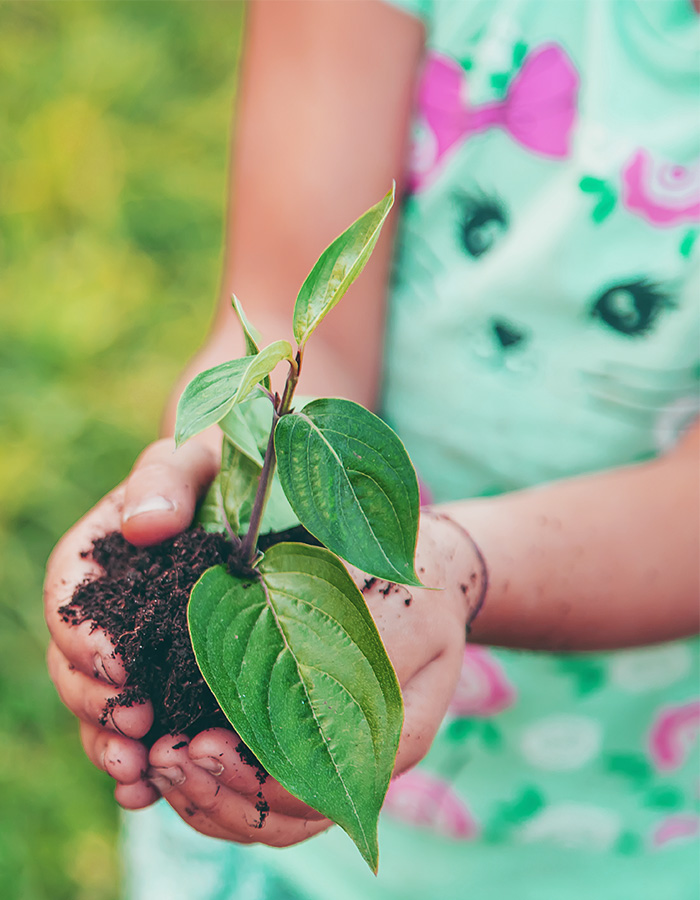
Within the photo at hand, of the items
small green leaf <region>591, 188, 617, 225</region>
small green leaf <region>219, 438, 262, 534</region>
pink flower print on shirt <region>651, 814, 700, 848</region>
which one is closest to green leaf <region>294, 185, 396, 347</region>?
small green leaf <region>219, 438, 262, 534</region>

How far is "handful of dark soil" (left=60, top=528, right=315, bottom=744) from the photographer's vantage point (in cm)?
49

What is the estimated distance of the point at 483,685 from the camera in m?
0.90

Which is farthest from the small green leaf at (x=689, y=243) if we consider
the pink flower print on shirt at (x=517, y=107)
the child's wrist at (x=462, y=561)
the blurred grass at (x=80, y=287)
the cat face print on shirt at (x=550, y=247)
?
the blurred grass at (x=80, y=287)

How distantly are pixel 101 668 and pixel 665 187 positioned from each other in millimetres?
627

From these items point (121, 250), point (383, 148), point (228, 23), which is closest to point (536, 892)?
point (383, 148)

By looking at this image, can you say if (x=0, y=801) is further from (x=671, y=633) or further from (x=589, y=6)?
(x=589, y=6)

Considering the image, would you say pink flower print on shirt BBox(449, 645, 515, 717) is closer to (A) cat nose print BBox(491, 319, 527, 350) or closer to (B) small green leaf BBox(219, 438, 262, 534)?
(A) cat nose print BBox(491, 319, 527, 350)

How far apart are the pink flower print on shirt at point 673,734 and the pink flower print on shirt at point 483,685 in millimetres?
166

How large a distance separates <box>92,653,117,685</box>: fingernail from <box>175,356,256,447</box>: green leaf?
0.58 feet

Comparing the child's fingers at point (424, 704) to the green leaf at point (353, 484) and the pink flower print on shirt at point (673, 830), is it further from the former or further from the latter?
the pink flower print on shirt at point (673, 830)

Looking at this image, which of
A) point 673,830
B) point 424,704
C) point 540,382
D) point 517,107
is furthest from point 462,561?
point 673,830

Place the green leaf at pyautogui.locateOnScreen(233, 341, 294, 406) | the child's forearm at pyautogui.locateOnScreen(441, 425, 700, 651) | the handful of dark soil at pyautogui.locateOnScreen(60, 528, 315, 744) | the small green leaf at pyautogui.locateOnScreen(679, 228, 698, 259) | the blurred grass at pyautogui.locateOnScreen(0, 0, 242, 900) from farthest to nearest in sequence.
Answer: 1. the blurred grass at pyautogui.locateOnScreen(0, 0, 242, 900)
2. the small green leaf at pyautogui.locateOnScreen(679, 228, 698, 259)
3. the child's forearm at pyautogui.locateOnScreen(441, 425, 700, 651)
4. the handful of dark soil at pyautogui.locateOnScreen(60, 528, 315, 744)
5. the green leaf at pyautogui.locateOnScreen(233, 341, 294, 406)

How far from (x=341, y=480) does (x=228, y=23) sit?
2.27 meters

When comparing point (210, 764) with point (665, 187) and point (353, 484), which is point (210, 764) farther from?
point (665, 187)
